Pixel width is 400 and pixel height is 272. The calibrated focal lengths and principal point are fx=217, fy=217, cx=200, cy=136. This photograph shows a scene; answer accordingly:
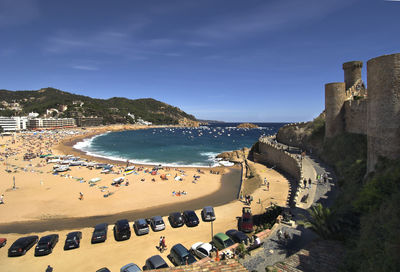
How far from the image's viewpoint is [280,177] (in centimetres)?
2544

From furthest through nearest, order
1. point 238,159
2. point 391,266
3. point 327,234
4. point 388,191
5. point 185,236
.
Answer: point 238,159 < point 185,236 < point 327,234 < point 388,191 < point 391,266

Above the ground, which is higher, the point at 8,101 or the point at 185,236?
the point at 8,101

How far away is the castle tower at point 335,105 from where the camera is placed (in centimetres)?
2078

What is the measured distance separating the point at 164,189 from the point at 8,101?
23078 centimetres

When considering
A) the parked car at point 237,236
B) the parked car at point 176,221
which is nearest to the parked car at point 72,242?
the parked car at point 176,221

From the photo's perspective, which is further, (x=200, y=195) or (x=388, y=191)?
(x=200, y=195)

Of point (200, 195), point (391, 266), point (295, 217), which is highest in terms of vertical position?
point (391, 266)

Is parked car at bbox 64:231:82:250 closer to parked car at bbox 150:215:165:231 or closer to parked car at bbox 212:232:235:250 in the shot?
parked car at bbox 150:215:165:231

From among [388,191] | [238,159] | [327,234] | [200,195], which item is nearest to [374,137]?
[388,191]

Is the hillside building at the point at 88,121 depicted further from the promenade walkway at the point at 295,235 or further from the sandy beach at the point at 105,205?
the promenade walkway at the point at 295,235

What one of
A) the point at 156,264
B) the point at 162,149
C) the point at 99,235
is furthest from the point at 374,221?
the point at 162,149

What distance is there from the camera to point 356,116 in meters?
19.0

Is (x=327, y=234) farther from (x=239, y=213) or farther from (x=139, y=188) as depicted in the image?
(x=139, y=188)

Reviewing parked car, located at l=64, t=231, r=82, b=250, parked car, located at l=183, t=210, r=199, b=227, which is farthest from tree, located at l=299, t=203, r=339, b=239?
parked car, located at l=64, t=231, r=82, b=250
